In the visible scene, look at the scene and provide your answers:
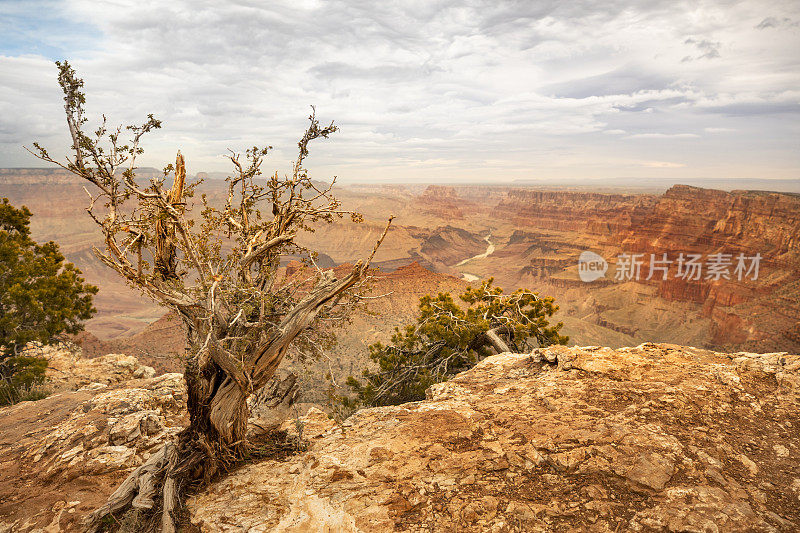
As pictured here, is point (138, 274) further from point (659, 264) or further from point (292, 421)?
point (659, 264)

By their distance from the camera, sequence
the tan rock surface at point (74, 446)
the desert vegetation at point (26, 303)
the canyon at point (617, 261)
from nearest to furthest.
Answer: the tan rock surface at point (74, 446) → the desert vegetation at point (26, 303) → the canyon at point (617, 261)

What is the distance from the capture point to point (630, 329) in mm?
60375

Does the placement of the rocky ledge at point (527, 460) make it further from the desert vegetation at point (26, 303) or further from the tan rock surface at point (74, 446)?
the desert vegetation at point (26, 303)

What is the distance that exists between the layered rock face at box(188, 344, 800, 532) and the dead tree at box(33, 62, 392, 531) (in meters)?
0.60

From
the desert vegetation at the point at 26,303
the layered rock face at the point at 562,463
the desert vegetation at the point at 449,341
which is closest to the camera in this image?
the layered rock face at the point at 562,463

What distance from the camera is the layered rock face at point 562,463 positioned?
421 centimetres

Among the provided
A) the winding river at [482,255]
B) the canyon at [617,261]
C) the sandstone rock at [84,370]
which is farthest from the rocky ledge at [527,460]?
the winding river at [482,255]

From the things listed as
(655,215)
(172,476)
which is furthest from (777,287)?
(172,476)

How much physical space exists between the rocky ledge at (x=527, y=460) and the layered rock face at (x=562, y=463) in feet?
0.07

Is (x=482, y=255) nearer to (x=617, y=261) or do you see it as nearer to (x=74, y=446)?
(x=617, y=261)

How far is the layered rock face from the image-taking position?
421 cm

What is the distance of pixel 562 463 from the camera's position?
16.3 ft

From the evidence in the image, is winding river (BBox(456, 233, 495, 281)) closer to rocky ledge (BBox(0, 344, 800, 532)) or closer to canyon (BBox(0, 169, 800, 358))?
canyon (BBox(0, 169, 800, 358))

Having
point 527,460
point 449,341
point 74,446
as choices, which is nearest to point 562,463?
point 527,460
